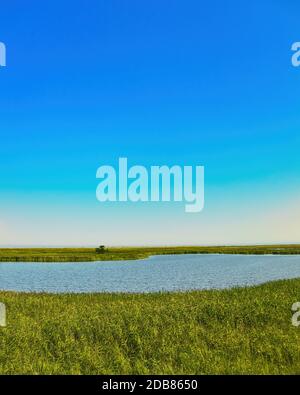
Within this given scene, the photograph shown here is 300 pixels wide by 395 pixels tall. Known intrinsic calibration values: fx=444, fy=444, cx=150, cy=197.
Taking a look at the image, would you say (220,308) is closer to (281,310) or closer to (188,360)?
(281,310)

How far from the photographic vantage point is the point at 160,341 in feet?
47.7

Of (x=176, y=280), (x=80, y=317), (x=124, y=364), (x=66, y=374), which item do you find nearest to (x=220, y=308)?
(x=80, y=317)

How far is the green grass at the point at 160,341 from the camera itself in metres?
12.2

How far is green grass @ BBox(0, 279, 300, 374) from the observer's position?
480 inches
